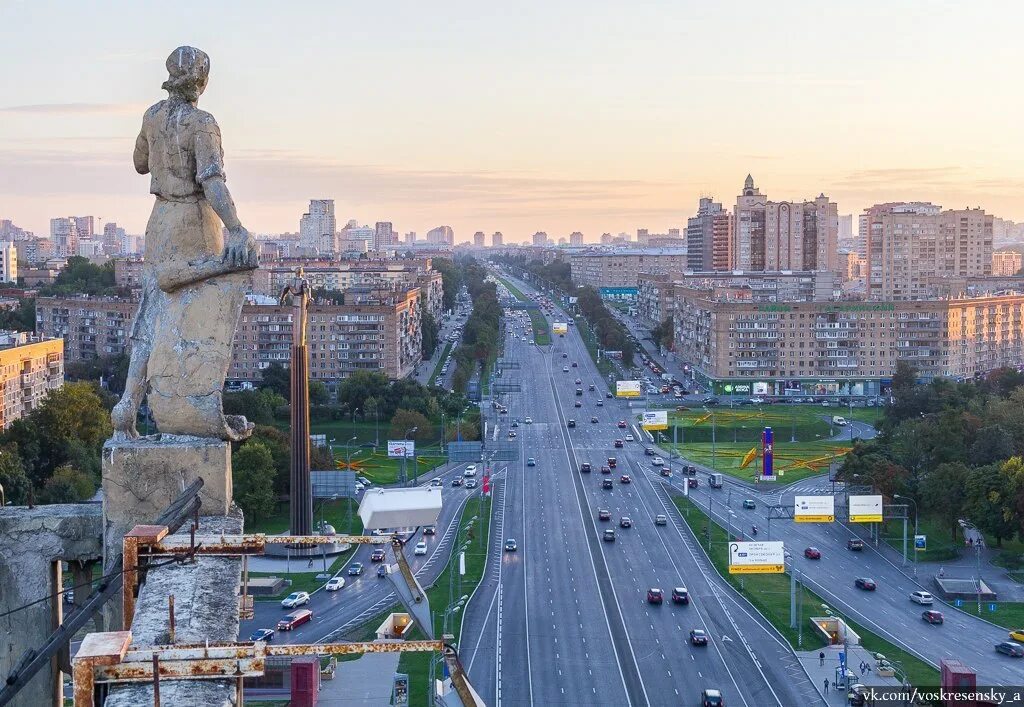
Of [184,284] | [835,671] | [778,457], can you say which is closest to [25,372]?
[778,457]

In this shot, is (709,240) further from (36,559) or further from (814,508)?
(36,559)

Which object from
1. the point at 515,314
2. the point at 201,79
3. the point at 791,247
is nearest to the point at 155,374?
the point at 201,79

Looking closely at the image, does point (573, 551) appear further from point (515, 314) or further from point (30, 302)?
point (515, 314)

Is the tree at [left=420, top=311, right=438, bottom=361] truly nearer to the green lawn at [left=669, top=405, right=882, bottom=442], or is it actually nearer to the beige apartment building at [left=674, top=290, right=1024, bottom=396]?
the beige apartment building at [left=674, top=290, right=1024, bottom=396]

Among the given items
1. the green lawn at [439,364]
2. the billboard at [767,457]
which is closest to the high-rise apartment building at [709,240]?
the green lawn at [439,364]

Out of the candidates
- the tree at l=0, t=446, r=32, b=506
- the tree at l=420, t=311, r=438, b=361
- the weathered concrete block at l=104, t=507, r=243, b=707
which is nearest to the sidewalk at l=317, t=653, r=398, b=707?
the tree at l=0, t=446, r=32, b=506

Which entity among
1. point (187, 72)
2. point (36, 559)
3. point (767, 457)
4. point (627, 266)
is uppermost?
point (627, 266)

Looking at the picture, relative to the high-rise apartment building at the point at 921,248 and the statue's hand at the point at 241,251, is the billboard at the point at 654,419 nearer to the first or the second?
the statue's hand at the point at 241,251
